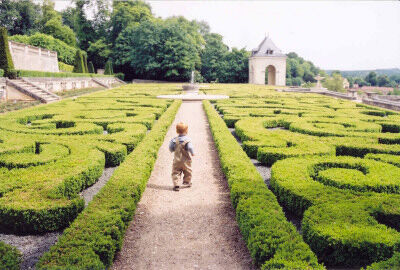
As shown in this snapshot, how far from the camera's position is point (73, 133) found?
29.0ft

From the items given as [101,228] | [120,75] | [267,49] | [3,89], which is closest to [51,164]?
[101,228]

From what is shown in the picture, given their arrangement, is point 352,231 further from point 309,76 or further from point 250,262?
point 309,76

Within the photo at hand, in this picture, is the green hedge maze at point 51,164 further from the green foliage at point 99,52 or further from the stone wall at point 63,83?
the green foliage at point 99,52

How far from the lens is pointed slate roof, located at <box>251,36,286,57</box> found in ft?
180

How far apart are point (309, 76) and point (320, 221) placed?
110407mm

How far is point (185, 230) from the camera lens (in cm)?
446

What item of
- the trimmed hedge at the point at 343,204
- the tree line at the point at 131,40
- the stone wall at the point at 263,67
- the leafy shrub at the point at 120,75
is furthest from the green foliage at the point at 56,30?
the trimmed hedge at the point at 343,204

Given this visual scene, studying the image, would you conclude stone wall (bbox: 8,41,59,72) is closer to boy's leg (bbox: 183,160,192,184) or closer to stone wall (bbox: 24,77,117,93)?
stone wall (bbox: 24,77,117,93)

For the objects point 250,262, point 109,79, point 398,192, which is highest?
point 109,79

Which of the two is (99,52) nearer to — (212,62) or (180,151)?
(212,62)

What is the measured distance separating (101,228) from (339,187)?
358 cm

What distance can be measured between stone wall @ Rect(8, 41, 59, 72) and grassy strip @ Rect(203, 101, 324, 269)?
92.0 feet

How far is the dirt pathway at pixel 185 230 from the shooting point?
12.3 feet

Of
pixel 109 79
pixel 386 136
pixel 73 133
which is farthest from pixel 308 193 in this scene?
pixel 109 79
